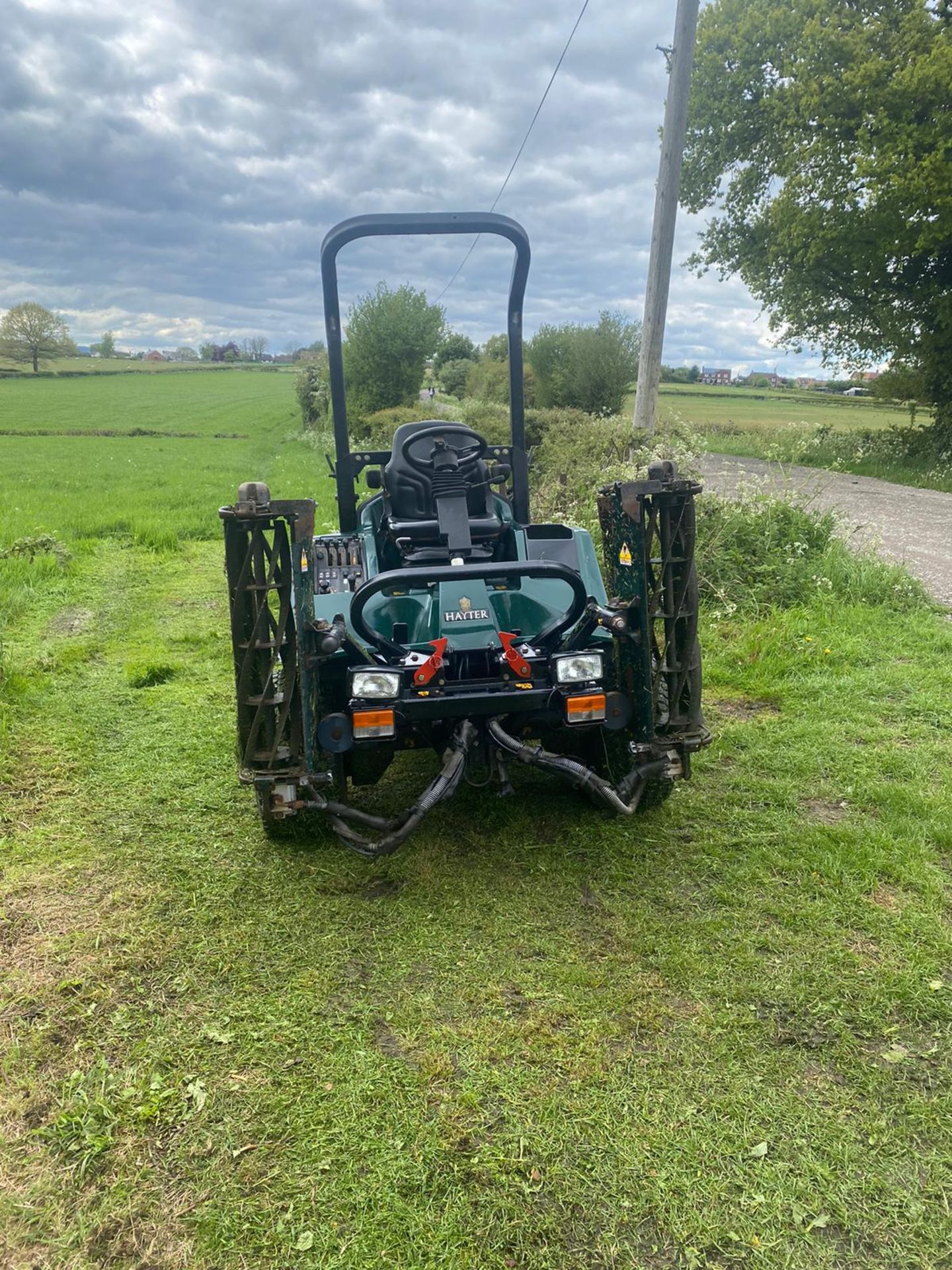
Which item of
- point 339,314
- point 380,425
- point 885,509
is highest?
point 339,314

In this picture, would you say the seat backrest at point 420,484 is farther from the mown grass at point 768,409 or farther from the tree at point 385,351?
the tree at point 385,351

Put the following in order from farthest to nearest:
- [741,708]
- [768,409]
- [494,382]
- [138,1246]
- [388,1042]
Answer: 1. [768,409]
2. [494,382]
3. [741,708]
4. [388,1042]
5. [138,1246]

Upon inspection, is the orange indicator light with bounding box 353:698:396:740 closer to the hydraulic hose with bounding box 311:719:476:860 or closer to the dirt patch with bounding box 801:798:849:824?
the hydraulic hose with bounding box 311:719:476:860

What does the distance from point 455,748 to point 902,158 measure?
17014 millimetres

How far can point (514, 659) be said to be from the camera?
340 cm

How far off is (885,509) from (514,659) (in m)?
10.7

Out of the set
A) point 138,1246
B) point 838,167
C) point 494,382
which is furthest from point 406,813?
point 494,382

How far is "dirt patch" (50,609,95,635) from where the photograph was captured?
23.4 ft

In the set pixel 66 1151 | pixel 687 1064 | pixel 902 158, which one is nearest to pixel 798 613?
pixel 687 1064

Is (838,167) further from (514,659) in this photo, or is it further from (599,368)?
(514,659)

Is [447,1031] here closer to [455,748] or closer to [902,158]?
[455,748]

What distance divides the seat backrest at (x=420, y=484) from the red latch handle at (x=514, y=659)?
4.57ft

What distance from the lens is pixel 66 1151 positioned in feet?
7.29

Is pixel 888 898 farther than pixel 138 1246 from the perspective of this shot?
Yes
